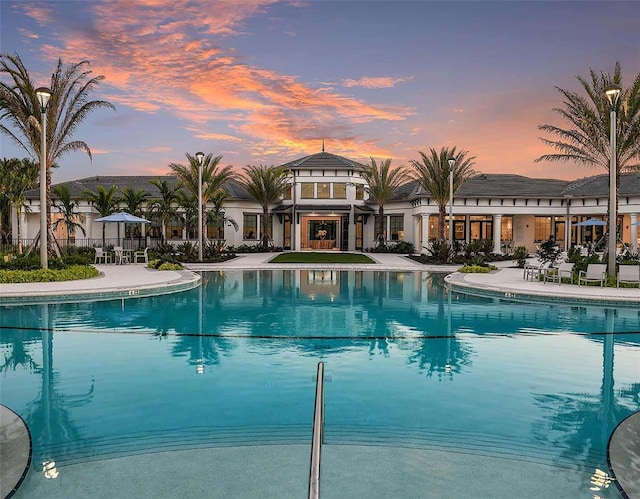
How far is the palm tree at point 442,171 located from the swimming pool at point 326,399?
1947 centimetres

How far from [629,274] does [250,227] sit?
28.7 metres

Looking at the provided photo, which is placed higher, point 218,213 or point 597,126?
point 597,126

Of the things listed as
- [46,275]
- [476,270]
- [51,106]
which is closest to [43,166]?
[46,275]

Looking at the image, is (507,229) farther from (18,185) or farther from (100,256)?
(18,185)

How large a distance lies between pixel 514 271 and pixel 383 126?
12950 millimetres

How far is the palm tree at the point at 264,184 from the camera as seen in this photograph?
38.4 m

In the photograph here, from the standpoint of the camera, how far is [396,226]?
40750 mm

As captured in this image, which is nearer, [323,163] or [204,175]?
[204,175]

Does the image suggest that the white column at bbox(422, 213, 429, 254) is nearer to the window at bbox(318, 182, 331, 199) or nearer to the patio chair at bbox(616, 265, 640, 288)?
the window at bbox(318, 182, 331, 199)

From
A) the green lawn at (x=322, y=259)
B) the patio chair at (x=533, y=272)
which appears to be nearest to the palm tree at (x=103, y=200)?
the green lawn at (x=322, y=259)

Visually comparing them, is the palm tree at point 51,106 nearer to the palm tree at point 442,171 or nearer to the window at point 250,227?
the palm tree at point 442,171

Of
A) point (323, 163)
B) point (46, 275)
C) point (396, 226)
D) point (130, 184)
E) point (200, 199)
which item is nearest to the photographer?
point (46, 275)

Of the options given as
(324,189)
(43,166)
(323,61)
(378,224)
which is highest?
(323,61)

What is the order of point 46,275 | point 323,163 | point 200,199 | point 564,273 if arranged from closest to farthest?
point 46,275, point 564,273, point 200,199, point 323,163
